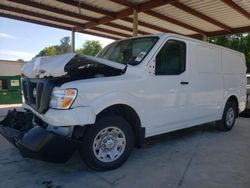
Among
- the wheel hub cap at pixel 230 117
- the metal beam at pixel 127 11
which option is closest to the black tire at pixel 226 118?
the wheel hub cap at pixel 230 117

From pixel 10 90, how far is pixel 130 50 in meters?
8.06

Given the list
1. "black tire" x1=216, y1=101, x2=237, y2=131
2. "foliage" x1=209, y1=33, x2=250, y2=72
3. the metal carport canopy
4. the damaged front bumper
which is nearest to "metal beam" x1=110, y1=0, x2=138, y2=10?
the metal carport canopy

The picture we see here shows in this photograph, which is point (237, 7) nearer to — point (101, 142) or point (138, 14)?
point (138, 14)

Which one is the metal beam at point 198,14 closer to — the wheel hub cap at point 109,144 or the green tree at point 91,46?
the wheel hub cap at point 109,144

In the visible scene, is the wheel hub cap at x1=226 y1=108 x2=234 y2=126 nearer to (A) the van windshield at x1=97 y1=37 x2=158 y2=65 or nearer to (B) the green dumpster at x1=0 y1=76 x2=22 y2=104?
(A) the van windshield at x1=97 y1=37 x2=158 y2=65

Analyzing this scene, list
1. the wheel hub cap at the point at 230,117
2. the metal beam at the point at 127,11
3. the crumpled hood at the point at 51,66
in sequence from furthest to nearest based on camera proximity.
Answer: the metal beam at the point at 127,11 → the wheel hub cap at the point at 230,117 → the crumpled hood at the point at 51,66

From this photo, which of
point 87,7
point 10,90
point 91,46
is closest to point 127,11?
point 87,7

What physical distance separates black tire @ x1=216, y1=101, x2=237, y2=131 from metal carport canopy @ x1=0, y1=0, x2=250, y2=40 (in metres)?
4.85

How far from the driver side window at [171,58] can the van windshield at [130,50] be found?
232mm

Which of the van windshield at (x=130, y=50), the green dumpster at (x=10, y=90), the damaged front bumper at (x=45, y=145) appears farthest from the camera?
the green dumpster at (x=10, y=90)

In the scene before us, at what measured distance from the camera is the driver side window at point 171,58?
417 cm

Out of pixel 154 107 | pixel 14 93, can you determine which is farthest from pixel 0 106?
pixel 154 107

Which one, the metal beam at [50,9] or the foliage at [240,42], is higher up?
the foliage at [240,42]

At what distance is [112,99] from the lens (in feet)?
11.4
